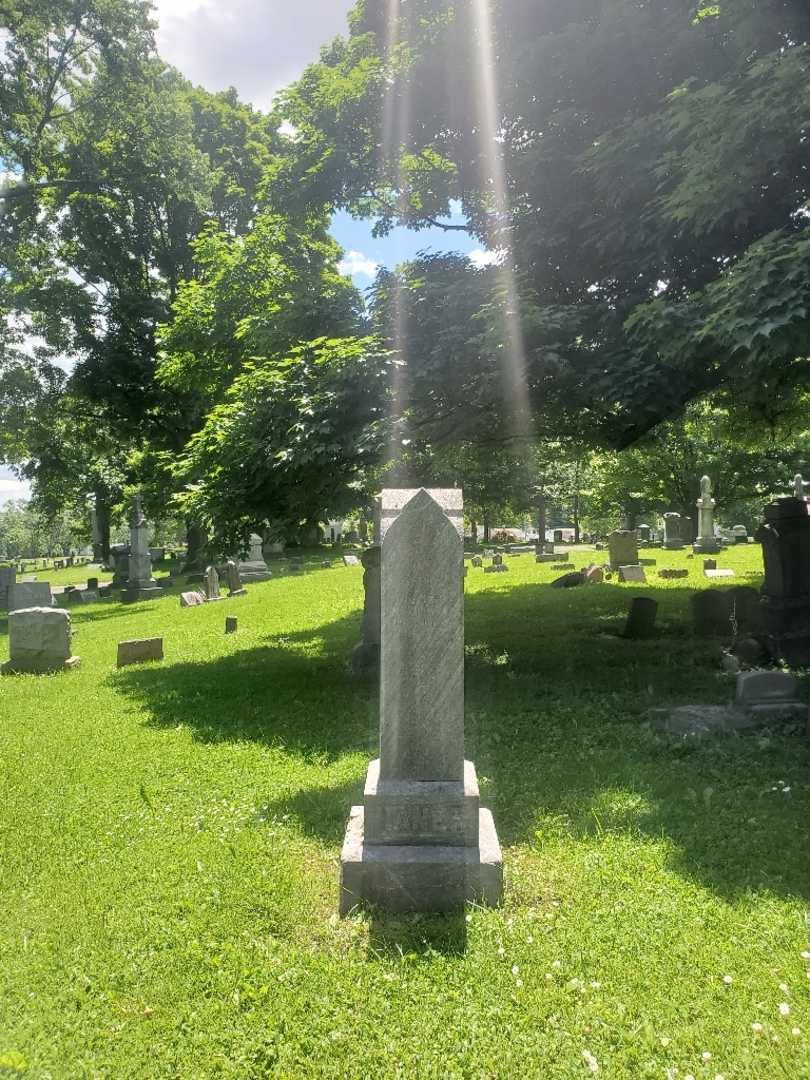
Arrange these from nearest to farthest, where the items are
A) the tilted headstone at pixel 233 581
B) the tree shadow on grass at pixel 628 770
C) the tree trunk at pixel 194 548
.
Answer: the tree shadow on grass at pixel 628 770 → the tilted headstone at pixel 233 581 → the tree trunk at pixel 194 548

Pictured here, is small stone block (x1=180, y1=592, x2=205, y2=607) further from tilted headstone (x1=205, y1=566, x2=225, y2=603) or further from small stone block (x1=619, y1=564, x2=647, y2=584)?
small stone block (x1=619, y1=564, x2=647, y2=584)

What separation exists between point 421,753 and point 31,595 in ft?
44.9

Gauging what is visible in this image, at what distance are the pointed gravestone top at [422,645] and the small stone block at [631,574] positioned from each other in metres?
15.5

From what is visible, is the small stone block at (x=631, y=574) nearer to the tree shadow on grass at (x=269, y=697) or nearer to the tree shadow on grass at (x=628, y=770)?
the tree shadow on grass at (x=628, y=770)

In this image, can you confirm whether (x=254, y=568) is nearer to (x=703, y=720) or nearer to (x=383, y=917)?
(x=703, y=720)

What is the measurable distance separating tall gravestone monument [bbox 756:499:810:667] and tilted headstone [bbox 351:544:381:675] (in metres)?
5.20

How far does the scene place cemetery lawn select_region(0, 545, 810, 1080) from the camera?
2920 millimetres

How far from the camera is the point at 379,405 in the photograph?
331 inches

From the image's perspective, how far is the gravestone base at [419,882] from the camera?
3828mm

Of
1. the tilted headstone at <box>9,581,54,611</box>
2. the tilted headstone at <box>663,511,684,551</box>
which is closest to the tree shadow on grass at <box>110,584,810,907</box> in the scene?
the tilted headstone at <box>9,581,54,611</box>

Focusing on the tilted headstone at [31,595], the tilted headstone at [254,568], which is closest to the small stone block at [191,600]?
the tilted headstone at [31,595]

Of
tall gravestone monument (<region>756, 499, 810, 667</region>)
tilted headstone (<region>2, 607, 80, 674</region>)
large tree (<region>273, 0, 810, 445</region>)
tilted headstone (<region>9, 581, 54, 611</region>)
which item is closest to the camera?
large tree (<region>273, 0, 810, 445</region>)

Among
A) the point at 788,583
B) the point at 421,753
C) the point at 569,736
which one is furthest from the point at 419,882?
the point at 788,583

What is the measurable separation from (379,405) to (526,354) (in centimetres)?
179
